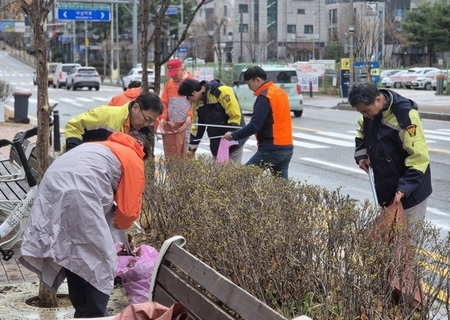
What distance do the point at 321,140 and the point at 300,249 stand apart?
50.9 ft

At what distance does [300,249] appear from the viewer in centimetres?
460

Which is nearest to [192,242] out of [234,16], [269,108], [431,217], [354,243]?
[354,243]

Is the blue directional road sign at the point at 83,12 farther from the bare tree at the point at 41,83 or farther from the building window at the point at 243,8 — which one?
the bare tree at the point at 41,83

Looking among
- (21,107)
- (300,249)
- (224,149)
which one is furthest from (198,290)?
(21,107)

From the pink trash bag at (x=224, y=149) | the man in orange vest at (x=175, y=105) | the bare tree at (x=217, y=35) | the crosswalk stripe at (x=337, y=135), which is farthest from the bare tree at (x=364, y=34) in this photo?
the pink trash bag at (x=224, y=149)

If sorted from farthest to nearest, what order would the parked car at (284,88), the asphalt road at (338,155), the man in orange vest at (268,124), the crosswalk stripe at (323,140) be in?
1. the parked car at (284,88)
2. the crosswalk stripe at (323,140)
3. the asphalt road at (338,155)
4. the man in orange vest at (268,124)

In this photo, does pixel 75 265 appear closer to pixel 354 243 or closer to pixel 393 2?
pixel 354 243

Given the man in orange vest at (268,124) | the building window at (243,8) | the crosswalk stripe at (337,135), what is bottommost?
the crosswalk stripe at (337,135)

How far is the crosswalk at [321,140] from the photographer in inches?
730

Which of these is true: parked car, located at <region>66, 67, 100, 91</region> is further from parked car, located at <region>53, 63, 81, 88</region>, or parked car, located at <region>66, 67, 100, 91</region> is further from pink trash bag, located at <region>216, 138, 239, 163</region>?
pink trash bag, located at <region>216, 138, 239, 163</region>

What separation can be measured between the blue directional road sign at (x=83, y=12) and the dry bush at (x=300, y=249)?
40.3 m

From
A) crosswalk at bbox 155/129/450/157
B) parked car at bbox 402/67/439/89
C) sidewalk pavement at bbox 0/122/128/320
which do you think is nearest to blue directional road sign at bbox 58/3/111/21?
parked car at bbox 402/67/439/89

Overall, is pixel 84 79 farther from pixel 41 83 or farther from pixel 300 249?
pixel 300 249

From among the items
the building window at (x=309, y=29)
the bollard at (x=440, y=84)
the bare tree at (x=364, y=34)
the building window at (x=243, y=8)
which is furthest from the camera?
the building window at (x=243, y=8)
